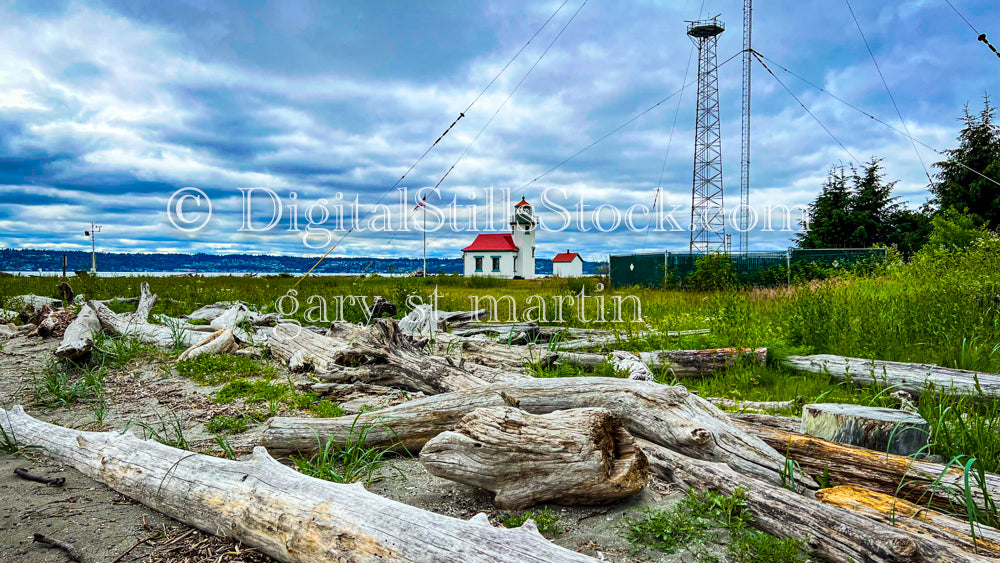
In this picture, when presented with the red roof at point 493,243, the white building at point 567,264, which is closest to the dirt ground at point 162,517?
the red roof at point 493,243

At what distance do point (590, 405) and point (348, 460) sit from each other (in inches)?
75.7

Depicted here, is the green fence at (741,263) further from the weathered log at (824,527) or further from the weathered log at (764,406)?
the weathered log at (824,527)

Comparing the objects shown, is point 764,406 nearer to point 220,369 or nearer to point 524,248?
point 220,369

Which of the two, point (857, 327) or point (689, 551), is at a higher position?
point (857, 327)

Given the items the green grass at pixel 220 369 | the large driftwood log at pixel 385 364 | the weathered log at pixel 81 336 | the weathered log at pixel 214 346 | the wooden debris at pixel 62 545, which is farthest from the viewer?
the weathered log at pixel 214 346

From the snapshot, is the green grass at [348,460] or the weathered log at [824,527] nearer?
the weathered log at [824,527]

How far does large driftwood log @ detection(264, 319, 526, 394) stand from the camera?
5747 mm

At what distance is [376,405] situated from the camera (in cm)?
539

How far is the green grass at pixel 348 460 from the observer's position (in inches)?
143

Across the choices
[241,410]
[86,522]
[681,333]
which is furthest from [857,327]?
[86,522]

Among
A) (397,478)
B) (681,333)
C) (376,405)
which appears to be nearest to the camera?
(397,478)

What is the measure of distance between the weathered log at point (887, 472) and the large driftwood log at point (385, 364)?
9.39 ft

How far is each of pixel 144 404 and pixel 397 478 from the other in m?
4.05

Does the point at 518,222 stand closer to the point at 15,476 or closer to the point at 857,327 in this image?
the point at 857,327
